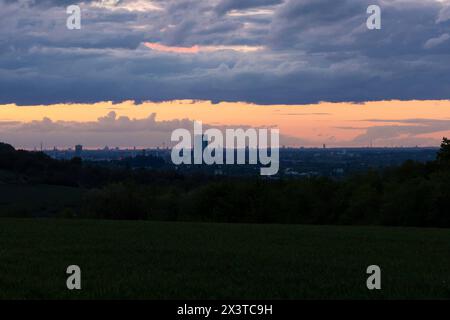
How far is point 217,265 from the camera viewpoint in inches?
910

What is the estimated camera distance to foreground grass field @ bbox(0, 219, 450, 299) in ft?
57.9

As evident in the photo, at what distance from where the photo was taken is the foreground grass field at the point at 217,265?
17.6 m

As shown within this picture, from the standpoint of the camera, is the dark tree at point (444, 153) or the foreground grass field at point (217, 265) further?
the dark tree at point (444, 153)

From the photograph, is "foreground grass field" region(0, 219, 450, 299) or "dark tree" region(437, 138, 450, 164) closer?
"foreground grass field" region(0, 219, 450, 299)

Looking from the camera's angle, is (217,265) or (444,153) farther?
(444,153)

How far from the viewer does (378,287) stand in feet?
60.7

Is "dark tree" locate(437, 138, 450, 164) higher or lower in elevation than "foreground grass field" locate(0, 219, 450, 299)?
higher

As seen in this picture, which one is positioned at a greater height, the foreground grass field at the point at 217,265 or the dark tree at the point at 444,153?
the dark tree at the point at 444,153
